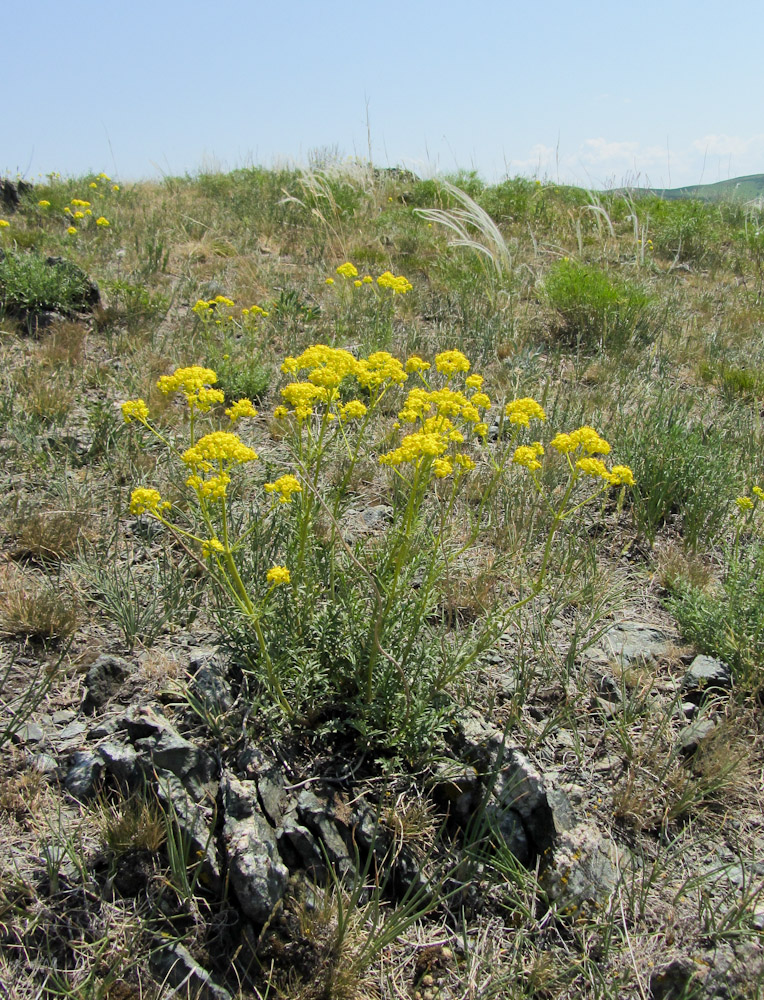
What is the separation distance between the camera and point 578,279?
18.5 feet

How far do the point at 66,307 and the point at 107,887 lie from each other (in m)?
4.58

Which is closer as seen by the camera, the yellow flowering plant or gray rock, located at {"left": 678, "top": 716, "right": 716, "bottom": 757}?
the yellow flowering plant

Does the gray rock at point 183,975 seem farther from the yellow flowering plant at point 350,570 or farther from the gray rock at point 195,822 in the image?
the yellow flowering plant at point 350,570

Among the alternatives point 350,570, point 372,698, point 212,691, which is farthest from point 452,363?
point 212,691

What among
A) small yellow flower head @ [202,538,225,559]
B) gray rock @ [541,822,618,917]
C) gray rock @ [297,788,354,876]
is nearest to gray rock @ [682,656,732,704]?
gray rock @ [541,822,618,917]

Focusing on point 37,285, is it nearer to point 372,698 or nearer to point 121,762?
point 121,762

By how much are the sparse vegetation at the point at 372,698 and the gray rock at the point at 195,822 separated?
11mm

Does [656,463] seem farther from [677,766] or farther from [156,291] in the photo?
[156,291]

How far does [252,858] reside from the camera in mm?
1822

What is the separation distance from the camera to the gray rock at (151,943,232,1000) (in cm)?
165

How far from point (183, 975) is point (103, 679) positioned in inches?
40.5

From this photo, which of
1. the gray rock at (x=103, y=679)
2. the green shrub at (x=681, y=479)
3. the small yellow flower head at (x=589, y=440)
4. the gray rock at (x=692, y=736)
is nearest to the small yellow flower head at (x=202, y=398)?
the gray rock at (x=103, y=679)

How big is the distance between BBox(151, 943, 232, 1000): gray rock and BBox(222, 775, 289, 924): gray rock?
0.18m

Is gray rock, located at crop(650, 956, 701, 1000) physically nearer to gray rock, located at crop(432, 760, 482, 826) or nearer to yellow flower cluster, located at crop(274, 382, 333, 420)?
gray rock, located at crop(432, 760, 482, 826)
